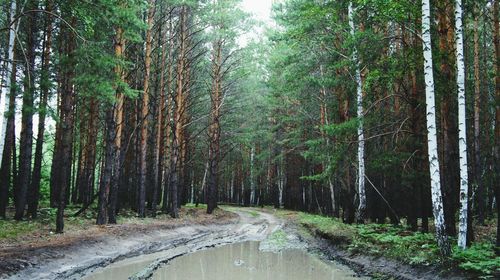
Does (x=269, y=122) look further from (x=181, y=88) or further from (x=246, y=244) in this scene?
(x=246, y=244)

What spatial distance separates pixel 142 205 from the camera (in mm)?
20969

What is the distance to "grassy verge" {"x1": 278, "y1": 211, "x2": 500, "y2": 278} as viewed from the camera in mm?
7750

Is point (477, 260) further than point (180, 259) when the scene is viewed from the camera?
No

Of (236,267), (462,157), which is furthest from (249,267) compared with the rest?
(462,157)

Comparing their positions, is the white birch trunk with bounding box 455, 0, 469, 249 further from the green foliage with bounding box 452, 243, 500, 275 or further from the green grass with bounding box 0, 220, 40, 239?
the green grass with bounding box 0, 220, 40, 239

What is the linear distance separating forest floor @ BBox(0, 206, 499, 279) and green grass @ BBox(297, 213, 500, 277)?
0.07 ft

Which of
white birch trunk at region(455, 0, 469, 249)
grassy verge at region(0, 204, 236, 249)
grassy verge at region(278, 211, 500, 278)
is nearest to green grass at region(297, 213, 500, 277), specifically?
grassy verge at region(278, 211, 500, 278)

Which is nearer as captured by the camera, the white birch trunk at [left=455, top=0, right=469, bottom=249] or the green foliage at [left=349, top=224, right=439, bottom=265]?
the white birch trunk at [left=455, top=0, right=469, bottom=249]

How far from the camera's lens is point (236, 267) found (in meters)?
10.6

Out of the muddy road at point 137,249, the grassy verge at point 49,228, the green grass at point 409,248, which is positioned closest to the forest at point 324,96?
the green grass at point 409,248

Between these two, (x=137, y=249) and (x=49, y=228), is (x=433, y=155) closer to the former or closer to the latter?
(x=137, y=249)

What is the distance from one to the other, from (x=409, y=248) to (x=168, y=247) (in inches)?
320

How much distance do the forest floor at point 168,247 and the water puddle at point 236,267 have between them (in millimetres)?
372

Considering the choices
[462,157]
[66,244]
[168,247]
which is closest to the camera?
[462,157]
